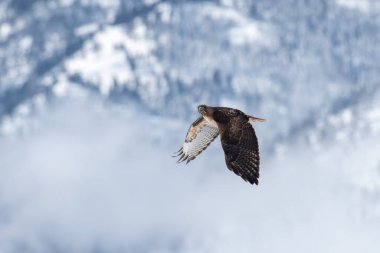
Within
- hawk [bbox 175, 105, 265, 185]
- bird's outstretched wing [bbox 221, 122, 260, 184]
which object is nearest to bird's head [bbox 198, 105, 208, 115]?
hawk [bbox 175, 105, 265, 185]

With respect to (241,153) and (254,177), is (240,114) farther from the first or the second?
(254,177)

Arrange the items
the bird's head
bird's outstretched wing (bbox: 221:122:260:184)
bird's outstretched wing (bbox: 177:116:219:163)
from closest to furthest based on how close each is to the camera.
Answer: bird's outstretched wing (bbox: 221:122:260:184)
the bird's head
bird's outstretched wing (bbox: 177:116:219:163)

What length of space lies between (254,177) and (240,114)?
10.8 feet

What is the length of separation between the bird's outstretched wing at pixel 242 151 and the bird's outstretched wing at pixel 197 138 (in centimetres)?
458

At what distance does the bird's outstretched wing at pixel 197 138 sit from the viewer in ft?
86.1

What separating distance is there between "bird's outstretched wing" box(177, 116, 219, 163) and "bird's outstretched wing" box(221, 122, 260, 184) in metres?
4.58

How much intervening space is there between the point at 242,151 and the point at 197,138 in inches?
257

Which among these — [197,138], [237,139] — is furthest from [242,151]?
[197,138]

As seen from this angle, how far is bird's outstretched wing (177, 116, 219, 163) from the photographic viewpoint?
86.1 ft

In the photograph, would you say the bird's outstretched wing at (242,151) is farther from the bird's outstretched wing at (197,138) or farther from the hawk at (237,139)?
the bird's outstretched wing at (197,138)

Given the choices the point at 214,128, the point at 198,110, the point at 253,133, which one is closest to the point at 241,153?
the point at 253,133

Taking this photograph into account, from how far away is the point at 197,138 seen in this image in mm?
26516

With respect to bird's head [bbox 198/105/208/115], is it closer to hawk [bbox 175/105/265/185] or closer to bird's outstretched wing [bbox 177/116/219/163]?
hawk [bbox 175/105/265/185]

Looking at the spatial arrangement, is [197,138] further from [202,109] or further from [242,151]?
[242,151]
